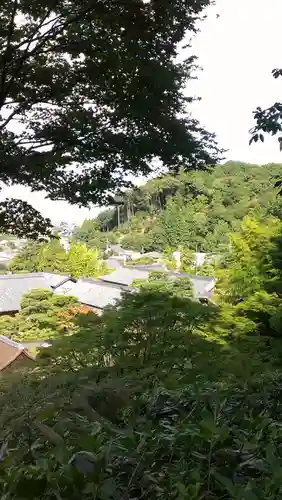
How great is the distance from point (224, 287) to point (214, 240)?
118 ft

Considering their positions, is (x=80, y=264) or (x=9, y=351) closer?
(x=9, y=351)

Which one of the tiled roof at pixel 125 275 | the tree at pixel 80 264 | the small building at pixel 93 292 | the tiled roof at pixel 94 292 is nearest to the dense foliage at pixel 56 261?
the tree at pixel 80 264

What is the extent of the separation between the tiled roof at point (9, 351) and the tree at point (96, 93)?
5.48 meters

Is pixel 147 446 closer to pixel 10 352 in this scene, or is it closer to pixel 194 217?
pixel 10 352

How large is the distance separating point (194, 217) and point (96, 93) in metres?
46.4

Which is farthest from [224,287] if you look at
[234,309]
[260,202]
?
[260,202]

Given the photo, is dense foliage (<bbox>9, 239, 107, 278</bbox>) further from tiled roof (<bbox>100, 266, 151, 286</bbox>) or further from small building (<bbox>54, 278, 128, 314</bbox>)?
small building (<bbox>54, 278, 128, 314</bbox>)

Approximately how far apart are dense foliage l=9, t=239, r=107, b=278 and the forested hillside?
16.0m

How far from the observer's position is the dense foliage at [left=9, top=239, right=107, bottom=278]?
1038 inches

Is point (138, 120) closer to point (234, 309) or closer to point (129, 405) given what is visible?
point (129, 405)

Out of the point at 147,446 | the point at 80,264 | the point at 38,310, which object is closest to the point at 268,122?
the point at 147,446

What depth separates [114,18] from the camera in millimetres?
3188

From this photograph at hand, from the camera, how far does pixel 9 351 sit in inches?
375

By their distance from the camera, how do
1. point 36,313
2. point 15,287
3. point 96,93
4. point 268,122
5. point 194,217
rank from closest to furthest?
point 268,122 → point 96,93 → point 36,313 → point 15,287 → point 194,217
